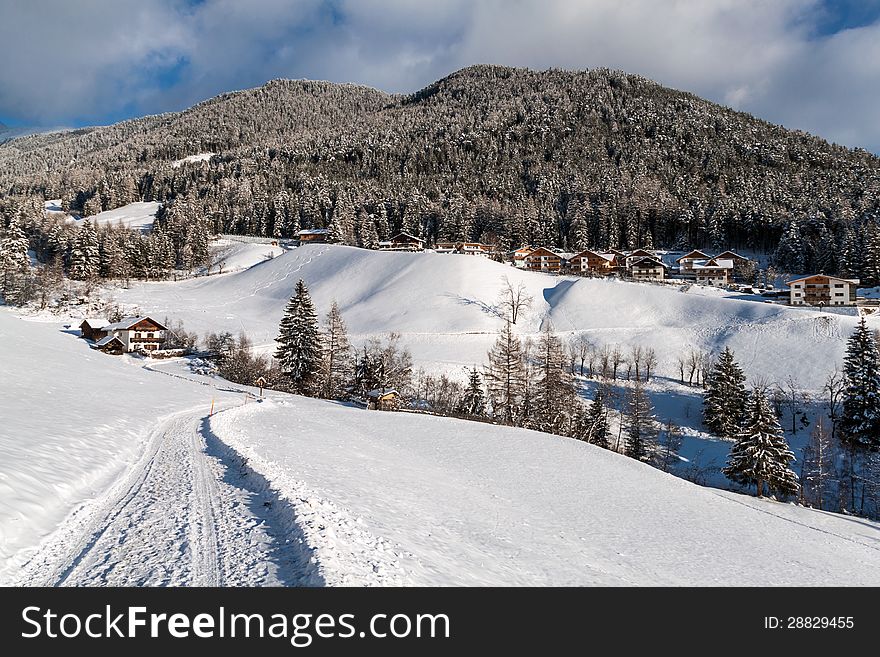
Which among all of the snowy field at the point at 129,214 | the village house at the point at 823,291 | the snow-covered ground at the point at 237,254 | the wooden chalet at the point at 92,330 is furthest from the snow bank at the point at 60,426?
the snowy field at the point at 129,214

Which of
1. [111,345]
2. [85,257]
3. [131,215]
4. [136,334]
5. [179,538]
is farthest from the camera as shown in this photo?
[131,215]

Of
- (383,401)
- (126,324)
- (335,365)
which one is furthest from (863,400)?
(126,324)

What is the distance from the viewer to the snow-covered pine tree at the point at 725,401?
149 feet

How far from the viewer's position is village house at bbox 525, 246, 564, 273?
108 metres

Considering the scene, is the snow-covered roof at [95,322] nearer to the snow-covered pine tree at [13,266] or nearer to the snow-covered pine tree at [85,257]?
the snow-covered pine tree at [13,266]

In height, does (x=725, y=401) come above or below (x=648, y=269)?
below

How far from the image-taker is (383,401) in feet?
132

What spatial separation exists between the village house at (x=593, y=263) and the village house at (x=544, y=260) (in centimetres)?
320

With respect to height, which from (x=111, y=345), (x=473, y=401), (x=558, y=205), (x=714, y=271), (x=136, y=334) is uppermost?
(x=558, y=205)

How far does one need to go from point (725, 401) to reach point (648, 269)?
5963 cm

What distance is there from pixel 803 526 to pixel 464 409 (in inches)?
1137

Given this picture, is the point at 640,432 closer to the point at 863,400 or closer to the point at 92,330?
the point at 863,400

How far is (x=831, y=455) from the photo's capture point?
39.3 metres

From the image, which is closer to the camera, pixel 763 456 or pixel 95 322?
pixel 763 456
